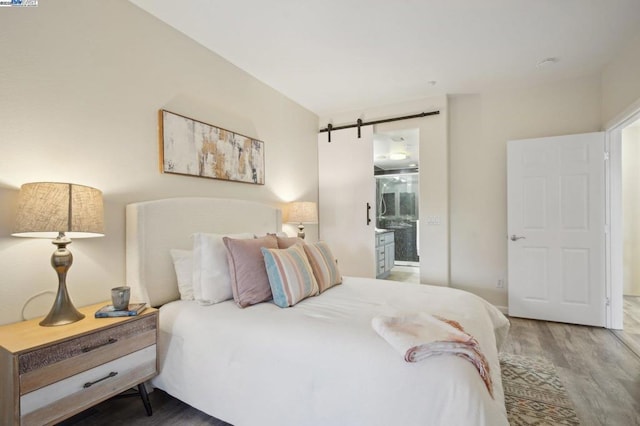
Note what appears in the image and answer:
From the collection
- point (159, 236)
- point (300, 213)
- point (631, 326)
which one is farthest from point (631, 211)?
point (159, 236)

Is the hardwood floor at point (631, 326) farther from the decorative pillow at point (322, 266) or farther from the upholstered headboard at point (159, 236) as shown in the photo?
the upholstered headboard at point (159, 236)

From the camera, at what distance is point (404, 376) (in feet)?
3.86

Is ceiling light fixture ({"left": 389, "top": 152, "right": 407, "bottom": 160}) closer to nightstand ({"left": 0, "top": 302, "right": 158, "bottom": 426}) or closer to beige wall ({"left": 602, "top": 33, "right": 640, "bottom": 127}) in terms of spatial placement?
beige wall ({"left": 602, "top": 33, "right": 640, "bottom": 127})

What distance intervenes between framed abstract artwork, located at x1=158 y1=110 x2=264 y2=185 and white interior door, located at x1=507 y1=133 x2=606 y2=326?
291cm

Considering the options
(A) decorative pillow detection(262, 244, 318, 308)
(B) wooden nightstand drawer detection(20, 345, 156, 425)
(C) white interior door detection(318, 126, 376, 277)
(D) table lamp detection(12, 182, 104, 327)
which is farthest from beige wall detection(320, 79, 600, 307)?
(D) table lamp detection(12, 182, 104, 327)

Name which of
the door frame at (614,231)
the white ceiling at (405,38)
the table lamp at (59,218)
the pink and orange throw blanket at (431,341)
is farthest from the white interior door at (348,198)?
the table lamp at (59,218)

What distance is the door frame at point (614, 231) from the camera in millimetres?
3064

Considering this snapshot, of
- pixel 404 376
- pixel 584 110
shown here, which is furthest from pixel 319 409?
pixel 584 110

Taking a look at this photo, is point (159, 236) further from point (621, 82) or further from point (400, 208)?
point (400, 208)

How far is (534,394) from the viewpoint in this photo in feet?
6.50

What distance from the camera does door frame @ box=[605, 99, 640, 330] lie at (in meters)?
3.06

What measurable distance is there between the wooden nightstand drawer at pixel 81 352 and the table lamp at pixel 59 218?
0.20 meters

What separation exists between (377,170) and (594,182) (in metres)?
4.41

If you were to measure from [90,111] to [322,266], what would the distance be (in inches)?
72.2
